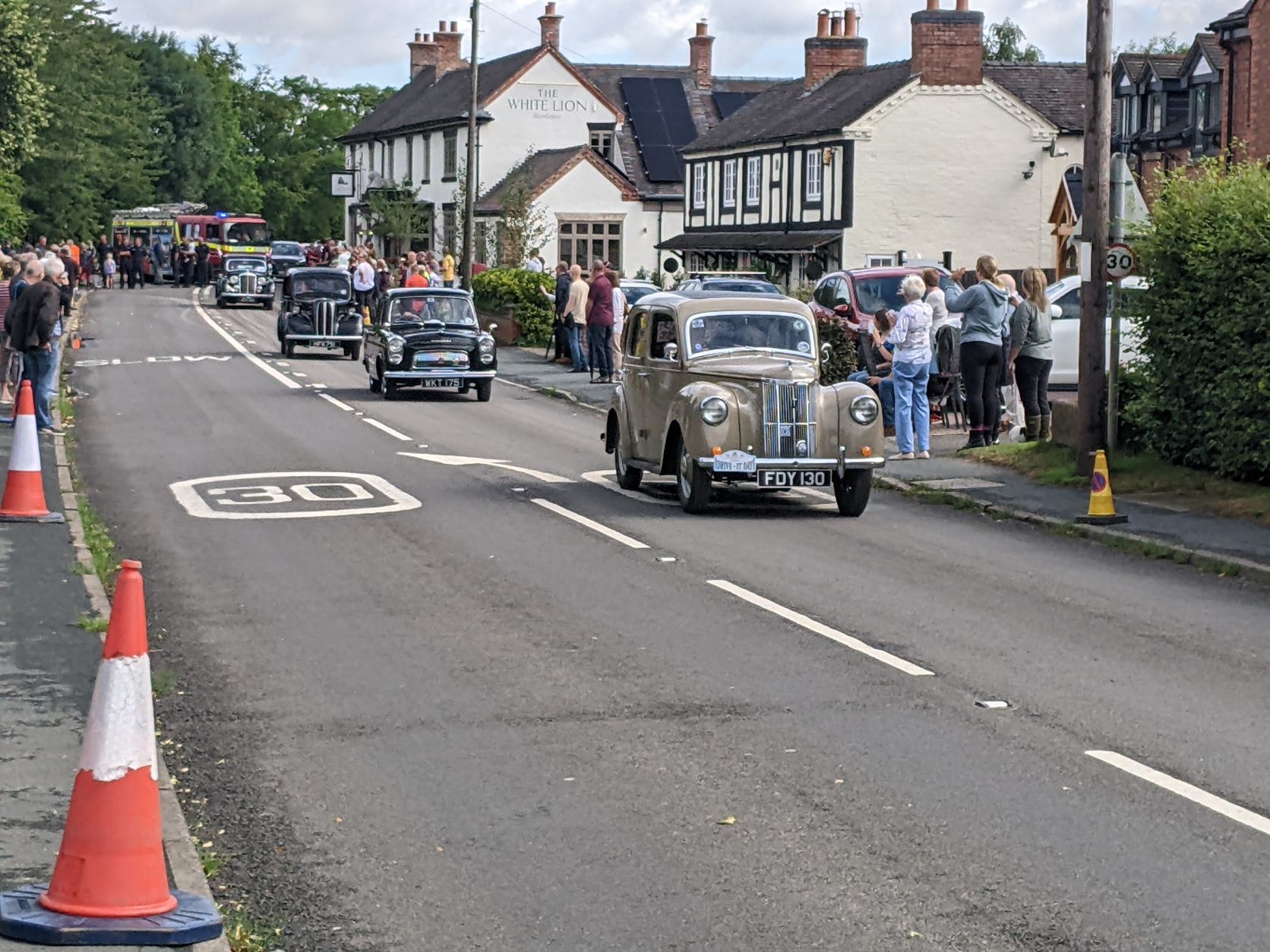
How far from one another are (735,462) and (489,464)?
17.7 feet

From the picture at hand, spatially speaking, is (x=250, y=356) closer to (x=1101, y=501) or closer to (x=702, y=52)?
(x=1101, y=501)

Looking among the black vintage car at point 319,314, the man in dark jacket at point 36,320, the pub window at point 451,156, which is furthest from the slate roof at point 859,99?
the man in dark jacket at point 36,320

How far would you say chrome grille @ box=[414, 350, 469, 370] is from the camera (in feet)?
100

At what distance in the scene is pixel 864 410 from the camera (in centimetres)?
1647

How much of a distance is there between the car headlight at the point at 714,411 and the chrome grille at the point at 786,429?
0.35 metres

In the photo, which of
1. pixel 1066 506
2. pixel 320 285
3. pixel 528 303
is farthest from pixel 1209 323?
pixel 528 303

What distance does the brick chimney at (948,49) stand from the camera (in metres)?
58.1

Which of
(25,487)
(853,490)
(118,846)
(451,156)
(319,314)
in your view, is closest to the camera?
(118,846)

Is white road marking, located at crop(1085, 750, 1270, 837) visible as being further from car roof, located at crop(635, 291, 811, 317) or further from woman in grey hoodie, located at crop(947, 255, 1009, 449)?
woman in grey hoodie, located at crop(947, 255, 1009, 449)

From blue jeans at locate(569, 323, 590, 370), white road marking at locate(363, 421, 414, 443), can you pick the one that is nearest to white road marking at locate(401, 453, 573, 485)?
white road marking at locate(363, 421, 414, 443)

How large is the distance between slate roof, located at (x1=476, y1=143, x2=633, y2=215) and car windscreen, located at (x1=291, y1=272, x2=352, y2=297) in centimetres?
3257

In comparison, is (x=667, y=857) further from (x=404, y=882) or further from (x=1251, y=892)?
(x=1251, y=892)

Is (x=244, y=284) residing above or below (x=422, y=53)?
below

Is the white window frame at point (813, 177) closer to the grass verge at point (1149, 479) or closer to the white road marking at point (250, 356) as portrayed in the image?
the white road marking at point (250, 356)
